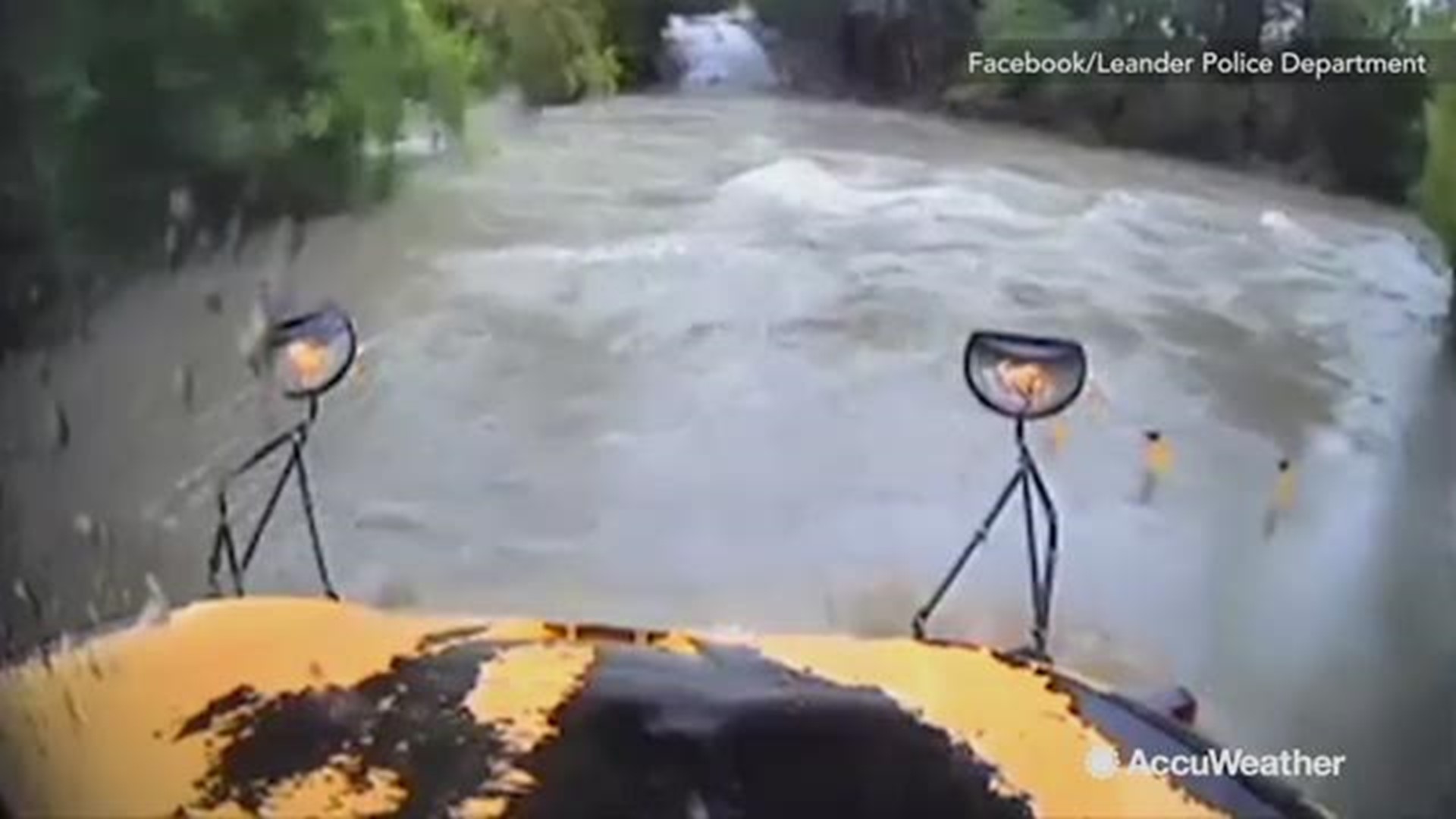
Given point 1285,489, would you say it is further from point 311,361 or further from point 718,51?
point 311,361

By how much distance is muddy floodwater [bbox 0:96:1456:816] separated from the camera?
32.8 inches

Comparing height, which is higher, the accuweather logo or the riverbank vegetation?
the riverbank vegetation

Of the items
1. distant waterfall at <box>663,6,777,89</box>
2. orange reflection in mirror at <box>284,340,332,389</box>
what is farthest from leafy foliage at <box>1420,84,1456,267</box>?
orange reflection in mirror at <box>284,340,332,389</box>

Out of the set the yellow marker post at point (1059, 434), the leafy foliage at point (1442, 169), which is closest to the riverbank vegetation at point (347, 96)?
the leafy foliage at point (1442, 169)

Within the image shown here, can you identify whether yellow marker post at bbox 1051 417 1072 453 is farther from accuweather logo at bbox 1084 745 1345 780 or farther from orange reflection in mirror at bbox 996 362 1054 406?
accuweather logo at bbox 1084 745 1345 780

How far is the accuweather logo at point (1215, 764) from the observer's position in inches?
31.6

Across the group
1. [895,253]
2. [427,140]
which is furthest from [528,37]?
[895,253]

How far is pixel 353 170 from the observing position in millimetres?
864

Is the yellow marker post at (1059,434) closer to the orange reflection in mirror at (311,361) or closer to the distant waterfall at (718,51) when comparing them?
the distant waterfall at (718,51)

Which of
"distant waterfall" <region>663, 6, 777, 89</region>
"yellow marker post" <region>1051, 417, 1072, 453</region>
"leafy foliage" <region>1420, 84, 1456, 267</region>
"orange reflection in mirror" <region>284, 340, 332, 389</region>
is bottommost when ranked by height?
"yellow marker post" <region>1051, 417, 1072, 453</region>

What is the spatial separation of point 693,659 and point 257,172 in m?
0.26

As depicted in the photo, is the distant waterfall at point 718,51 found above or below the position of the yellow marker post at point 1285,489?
above

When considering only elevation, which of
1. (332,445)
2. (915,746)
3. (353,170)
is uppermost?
(353,170)

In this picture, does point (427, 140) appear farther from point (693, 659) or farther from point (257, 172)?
point (693, 659)
